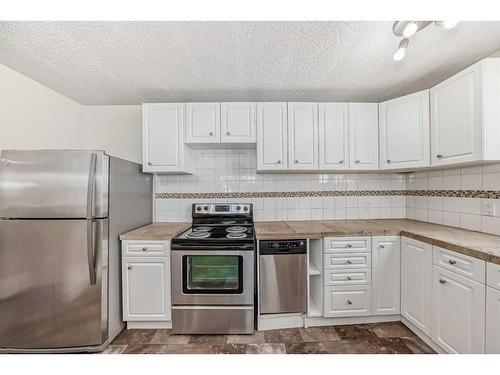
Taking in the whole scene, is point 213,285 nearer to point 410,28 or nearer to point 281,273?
point 281,273

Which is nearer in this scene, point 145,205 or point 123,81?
point 123,81

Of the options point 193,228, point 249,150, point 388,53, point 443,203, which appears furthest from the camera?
point 249,150

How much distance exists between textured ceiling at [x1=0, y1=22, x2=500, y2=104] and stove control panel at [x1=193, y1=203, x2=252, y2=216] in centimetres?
116

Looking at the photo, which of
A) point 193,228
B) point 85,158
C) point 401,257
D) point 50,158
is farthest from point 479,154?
point 50,158

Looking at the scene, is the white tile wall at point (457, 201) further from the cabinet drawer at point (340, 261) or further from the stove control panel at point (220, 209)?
the stove control panel at point (220, 209)

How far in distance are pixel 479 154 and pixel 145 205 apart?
114 inches

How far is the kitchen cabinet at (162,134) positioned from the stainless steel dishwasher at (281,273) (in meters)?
1.25

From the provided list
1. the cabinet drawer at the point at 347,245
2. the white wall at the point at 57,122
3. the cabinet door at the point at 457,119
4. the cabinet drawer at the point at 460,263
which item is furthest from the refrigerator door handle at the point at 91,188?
the cabinet door at the point at 457,119

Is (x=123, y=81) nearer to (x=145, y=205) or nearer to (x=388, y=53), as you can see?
(x=145, y=205)

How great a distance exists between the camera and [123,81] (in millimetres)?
2027

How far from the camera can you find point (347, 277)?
76.5 inches

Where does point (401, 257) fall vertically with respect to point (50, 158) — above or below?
below

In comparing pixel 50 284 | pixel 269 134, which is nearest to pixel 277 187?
pixel 269 134

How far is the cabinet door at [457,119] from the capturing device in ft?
5.02
